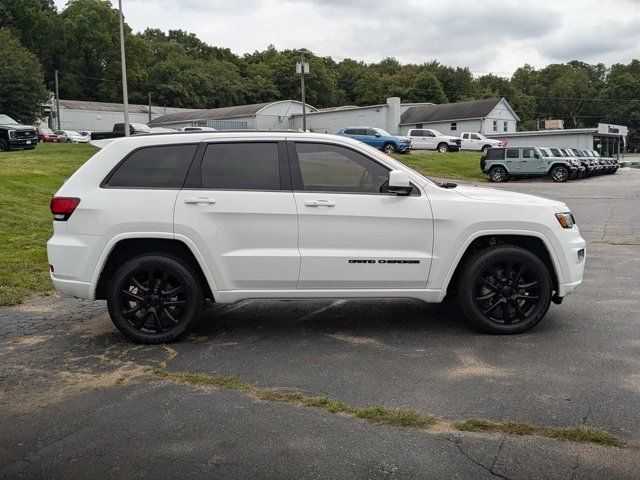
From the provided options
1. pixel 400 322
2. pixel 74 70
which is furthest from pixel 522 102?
pixel 400 322

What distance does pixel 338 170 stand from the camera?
545 cm

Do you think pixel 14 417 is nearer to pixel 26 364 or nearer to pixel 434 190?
pixel 26 364

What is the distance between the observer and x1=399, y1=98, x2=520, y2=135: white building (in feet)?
196

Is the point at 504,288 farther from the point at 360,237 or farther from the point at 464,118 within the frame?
the point at 464,118

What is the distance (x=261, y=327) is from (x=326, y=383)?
5.44 ft

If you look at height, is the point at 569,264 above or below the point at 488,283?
above

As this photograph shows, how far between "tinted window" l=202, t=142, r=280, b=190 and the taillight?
3.67 ft

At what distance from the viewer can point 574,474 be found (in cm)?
304

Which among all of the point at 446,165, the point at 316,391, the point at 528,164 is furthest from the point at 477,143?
the point at 316,391

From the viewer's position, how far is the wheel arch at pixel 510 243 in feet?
17.5

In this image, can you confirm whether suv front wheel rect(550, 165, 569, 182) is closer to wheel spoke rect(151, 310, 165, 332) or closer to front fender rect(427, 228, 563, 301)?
front fender rect(427, 228, 563, 301)

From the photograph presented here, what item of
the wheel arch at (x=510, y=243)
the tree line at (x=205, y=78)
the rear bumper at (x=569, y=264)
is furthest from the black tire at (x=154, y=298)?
the tree line at (x=205, y=78)

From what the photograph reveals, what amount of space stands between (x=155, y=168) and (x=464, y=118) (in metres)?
58.3

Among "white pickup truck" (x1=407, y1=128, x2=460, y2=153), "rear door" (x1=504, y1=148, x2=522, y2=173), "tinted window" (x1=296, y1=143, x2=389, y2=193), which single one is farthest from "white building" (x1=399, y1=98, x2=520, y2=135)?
"tinted window" (x1=296, y1=143, x2=389, y2=193)
